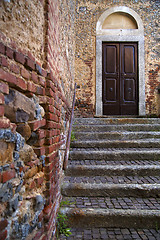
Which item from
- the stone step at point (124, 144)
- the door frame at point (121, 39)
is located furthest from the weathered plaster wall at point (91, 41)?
the stone step at point (124, 144)

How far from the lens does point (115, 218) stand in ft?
6.25

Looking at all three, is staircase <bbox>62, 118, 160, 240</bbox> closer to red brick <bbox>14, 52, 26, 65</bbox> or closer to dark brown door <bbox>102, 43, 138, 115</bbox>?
red brick <bbox>14, 52, 26, 65</bbox>

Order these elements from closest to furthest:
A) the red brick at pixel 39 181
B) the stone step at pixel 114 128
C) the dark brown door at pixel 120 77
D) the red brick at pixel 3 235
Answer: the red brick at pixel 3 235, the red brick at pixel 39 181, the stone step at pixel 114 128, the dark brown door at pixel 120 77

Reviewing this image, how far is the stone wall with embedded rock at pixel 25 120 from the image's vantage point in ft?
3.21

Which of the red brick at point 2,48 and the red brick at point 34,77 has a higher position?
the red brick at point 2,48

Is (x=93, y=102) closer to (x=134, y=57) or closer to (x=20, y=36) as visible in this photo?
(x=134, y=57)

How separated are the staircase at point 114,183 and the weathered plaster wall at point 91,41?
99.1 inches

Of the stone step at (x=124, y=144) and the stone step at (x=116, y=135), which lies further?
the stone step at (x=116, y=135)

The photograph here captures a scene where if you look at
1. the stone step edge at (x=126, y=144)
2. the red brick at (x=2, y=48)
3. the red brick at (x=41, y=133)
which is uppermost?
the red brick at (x=2, y=48)

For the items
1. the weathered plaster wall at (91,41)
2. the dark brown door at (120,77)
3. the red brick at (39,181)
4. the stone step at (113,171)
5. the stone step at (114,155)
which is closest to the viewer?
the red brick at (39,181)

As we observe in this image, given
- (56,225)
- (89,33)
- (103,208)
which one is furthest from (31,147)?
(89,33)

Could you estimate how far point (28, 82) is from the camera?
4.03ft

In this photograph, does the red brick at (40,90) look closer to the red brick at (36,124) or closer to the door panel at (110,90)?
the red brick at (36,124)

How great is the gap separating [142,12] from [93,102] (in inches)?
144
